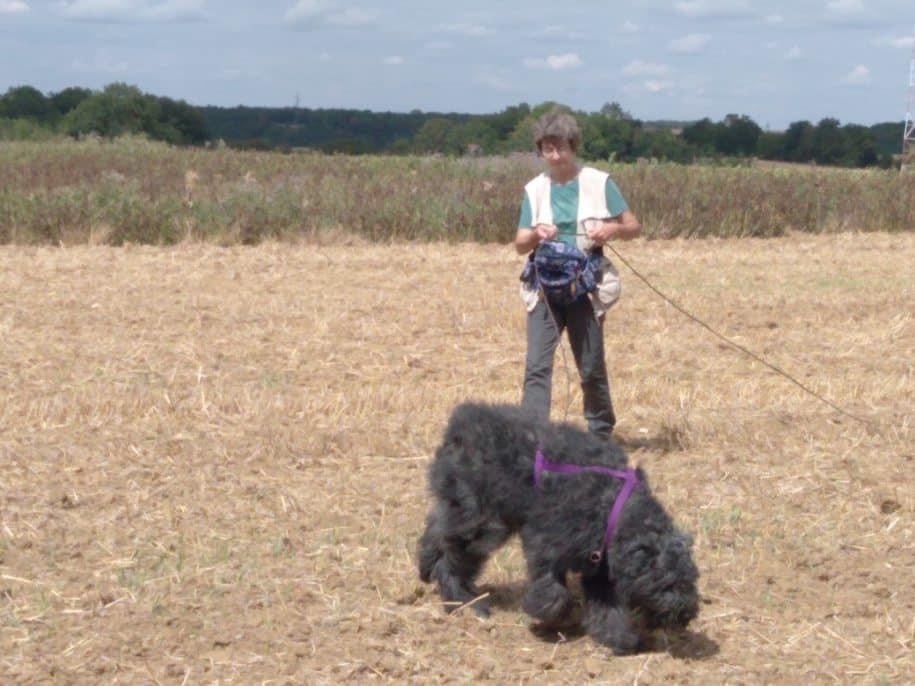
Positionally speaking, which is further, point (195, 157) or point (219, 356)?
point (195, 157)

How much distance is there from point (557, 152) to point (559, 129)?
118 mm

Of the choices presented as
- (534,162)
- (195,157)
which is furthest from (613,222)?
(195,157)

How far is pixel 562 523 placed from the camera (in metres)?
4.95

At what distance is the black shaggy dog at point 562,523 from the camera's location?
4852 millimetres

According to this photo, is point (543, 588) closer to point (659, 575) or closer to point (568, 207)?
point (659, 575)

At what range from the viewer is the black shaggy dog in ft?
15.9

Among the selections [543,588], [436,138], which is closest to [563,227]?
[543,588]

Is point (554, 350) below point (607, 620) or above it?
above

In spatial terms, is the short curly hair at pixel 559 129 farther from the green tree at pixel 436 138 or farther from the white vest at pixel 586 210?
the green tree at pixel 436 138

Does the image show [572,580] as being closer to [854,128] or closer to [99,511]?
[99,511]

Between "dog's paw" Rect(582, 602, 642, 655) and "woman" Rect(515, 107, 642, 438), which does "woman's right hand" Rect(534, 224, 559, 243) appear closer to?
Result: "woman" Rect(515, 107, 642, 438)

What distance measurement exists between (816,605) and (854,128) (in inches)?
1308

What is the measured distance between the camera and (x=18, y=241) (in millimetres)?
15922

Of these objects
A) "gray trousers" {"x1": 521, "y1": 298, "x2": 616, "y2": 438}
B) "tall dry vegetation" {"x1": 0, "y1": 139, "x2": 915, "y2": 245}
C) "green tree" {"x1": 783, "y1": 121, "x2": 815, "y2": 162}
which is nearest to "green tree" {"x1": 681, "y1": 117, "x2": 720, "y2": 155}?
"green tree" {"x1": 783, "y1": 121, "x2": 815, "y2": 162}
